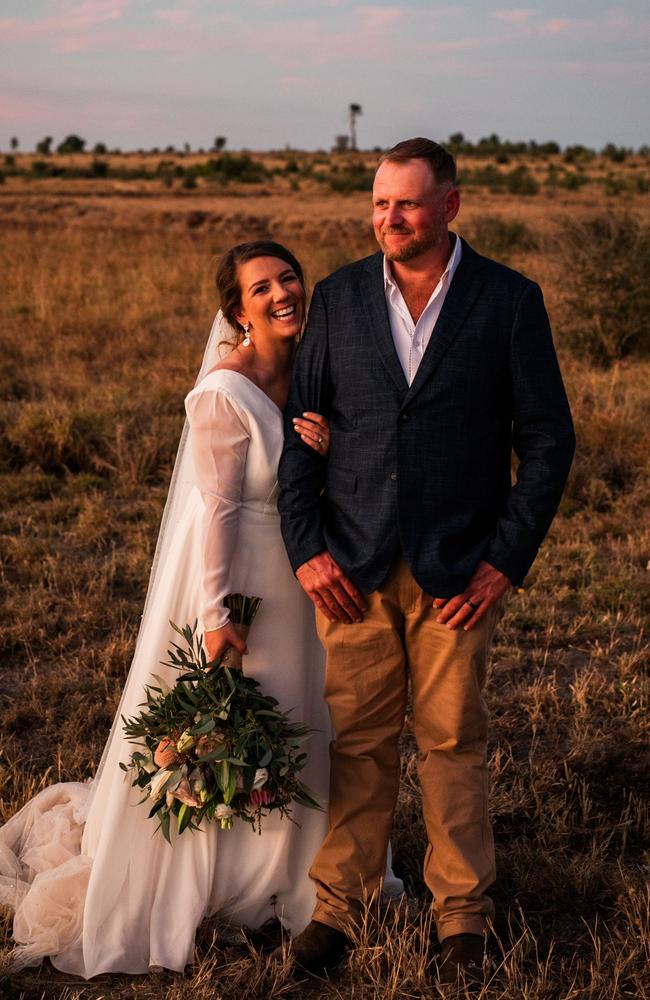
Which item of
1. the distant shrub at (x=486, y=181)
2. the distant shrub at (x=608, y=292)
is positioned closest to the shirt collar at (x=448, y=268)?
the distant shrub at (x=608, y=292)

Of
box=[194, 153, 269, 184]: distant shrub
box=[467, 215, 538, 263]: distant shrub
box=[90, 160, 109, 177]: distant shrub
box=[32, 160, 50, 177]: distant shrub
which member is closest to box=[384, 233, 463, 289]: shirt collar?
box=[467, 215, 538, 263]: distant shrub

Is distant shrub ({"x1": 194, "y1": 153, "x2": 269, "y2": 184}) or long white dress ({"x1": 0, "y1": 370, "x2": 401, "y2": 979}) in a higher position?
distant shrub ({"x1": 194, "y1": 153, "x2": 269, "y2": 184})

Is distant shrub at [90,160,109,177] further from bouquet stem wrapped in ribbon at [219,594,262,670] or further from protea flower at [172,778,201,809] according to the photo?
protea flower at [172,778,201,809]

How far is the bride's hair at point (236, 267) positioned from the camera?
3.37 metres

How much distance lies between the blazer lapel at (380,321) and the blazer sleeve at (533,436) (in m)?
0.32

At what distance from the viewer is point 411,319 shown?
10.2 feet

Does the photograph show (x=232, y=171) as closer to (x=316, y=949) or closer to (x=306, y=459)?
(x=306, y=459)

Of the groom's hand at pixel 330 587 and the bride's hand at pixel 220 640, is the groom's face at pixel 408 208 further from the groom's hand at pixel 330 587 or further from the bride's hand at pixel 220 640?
the bride's hand at pixel 220 640

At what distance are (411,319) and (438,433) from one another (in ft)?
1.12

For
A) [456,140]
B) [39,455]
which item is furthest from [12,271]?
[456,140]

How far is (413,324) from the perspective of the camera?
311cm

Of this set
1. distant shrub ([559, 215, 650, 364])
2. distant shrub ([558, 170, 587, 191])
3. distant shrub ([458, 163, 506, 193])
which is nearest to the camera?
distant shrub ([559, 215, 650, 364])

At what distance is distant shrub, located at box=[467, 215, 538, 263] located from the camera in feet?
55.6

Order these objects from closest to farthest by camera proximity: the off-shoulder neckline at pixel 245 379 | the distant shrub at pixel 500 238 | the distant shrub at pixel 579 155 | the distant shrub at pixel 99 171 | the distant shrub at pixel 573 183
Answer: the off-shoulder neckline at pixel 245 379, the distant shrub at pixel 500 238, the distant shrub at pixel 573 183, the distant shrub at pixel 99 171, the distant shrub at pixel 579 155
